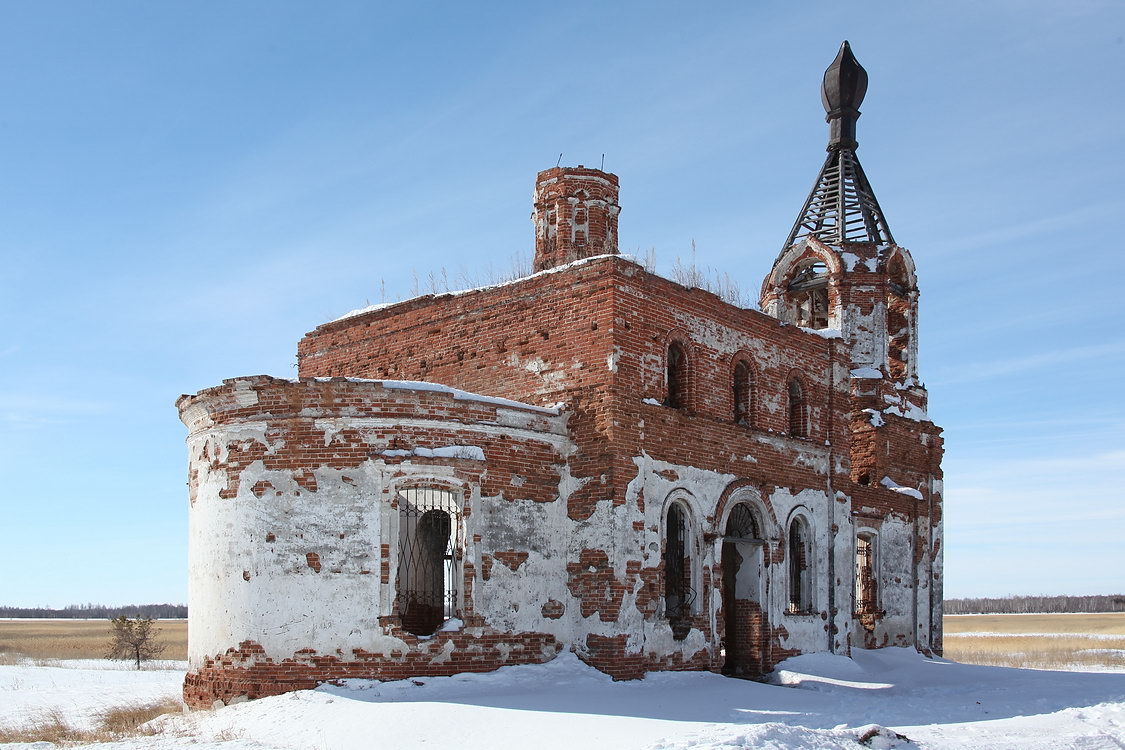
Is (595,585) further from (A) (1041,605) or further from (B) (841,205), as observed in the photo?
(A) (1041,605)

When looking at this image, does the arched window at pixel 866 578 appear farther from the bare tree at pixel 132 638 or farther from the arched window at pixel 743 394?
the bare tree at pixel 132 638

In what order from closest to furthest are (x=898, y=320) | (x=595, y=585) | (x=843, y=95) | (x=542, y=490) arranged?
(x=595, y=585)
(x=542, y=490)
(x=898, y=320)
(x=843, y=95)

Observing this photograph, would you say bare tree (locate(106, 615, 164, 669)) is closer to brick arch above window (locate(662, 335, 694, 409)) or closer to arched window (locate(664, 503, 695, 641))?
arched window (locate(664, 503, 695, 641))

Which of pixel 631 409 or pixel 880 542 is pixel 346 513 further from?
pixel 880 542

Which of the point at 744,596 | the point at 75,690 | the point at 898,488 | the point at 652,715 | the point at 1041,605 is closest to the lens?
the point at 652,715

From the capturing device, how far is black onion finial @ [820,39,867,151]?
2366cm

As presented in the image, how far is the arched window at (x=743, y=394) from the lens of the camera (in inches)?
640

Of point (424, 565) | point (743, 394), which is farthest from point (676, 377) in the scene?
point (424, 565)

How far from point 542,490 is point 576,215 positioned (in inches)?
237

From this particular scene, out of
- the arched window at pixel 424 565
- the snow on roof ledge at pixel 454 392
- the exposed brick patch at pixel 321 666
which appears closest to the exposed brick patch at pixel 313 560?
the exposed brick patch at pixel 321 666

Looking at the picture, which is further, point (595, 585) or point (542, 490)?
point (542, 490)

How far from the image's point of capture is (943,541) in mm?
22078

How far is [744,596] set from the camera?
15961mm

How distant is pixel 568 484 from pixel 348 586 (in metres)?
3.14
